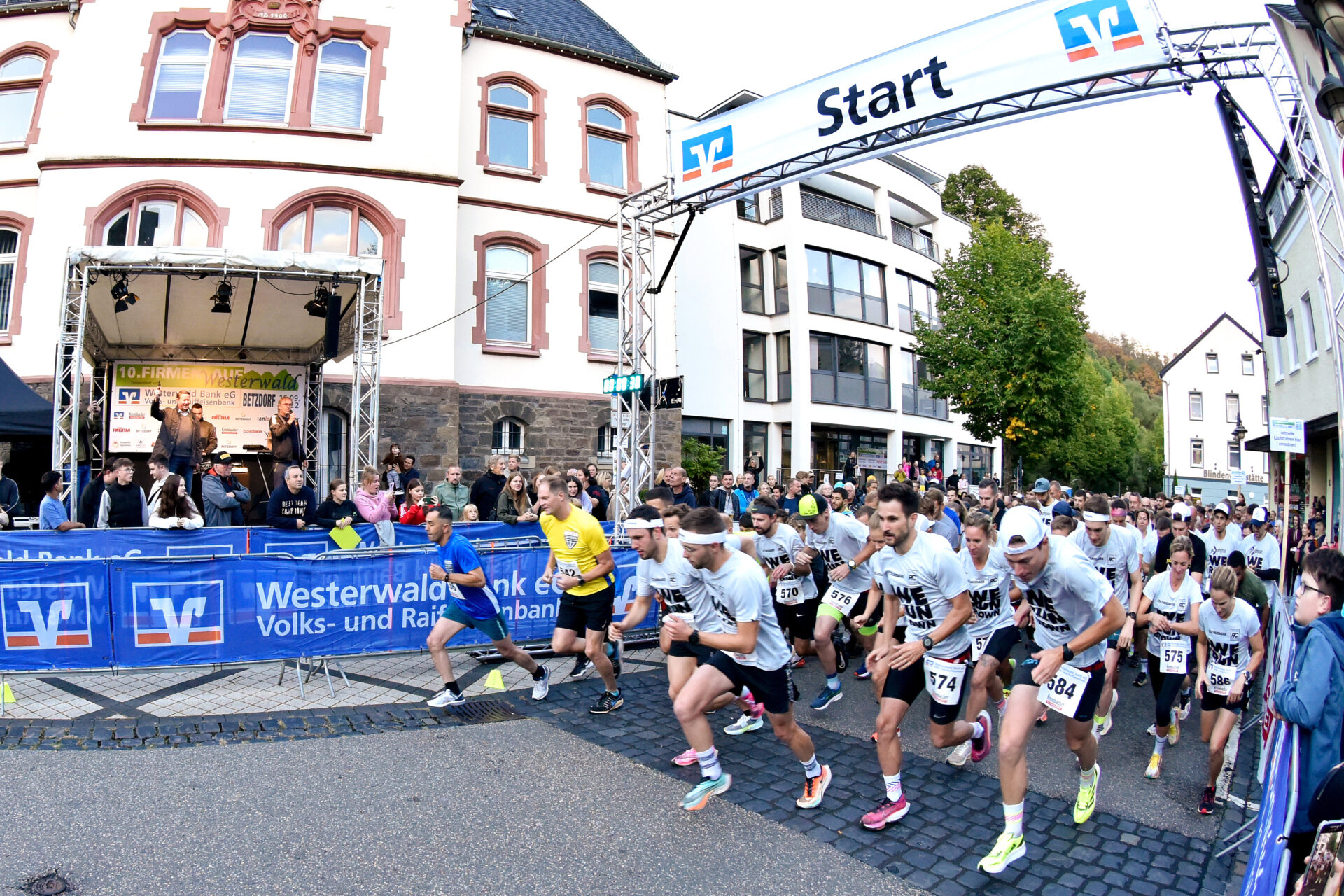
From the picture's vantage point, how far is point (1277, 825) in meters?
3.20

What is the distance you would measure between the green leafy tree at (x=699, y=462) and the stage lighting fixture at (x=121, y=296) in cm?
1306

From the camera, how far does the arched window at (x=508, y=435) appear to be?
55.7 ft

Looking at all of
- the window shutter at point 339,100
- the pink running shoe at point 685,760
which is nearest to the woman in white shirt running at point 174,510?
the pink running shoe at point 685,760

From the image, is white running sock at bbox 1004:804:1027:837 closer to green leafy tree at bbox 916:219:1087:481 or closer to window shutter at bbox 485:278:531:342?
window shutter at bbox 485:278:531:342

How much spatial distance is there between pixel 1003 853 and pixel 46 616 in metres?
7.77

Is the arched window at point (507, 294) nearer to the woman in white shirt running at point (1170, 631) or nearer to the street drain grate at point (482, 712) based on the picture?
the street drain grate at point (482, 712)

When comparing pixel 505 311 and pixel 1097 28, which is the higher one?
pixel 1097 28

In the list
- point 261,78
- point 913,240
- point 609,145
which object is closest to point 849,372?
point 913,240

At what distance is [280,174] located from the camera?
15.3 metres

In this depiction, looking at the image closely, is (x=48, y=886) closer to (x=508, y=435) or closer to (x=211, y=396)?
(x=211, y=396)

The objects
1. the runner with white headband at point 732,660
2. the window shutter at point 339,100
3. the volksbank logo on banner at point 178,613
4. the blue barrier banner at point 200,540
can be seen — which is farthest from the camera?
the window shutter at point 339,100

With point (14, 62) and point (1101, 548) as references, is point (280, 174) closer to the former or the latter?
point (14, 62)

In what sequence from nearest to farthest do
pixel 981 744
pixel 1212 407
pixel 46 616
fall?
pixel 981 744 → pixel 46 616 → pixel 1212 407

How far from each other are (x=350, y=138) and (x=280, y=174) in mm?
1530
